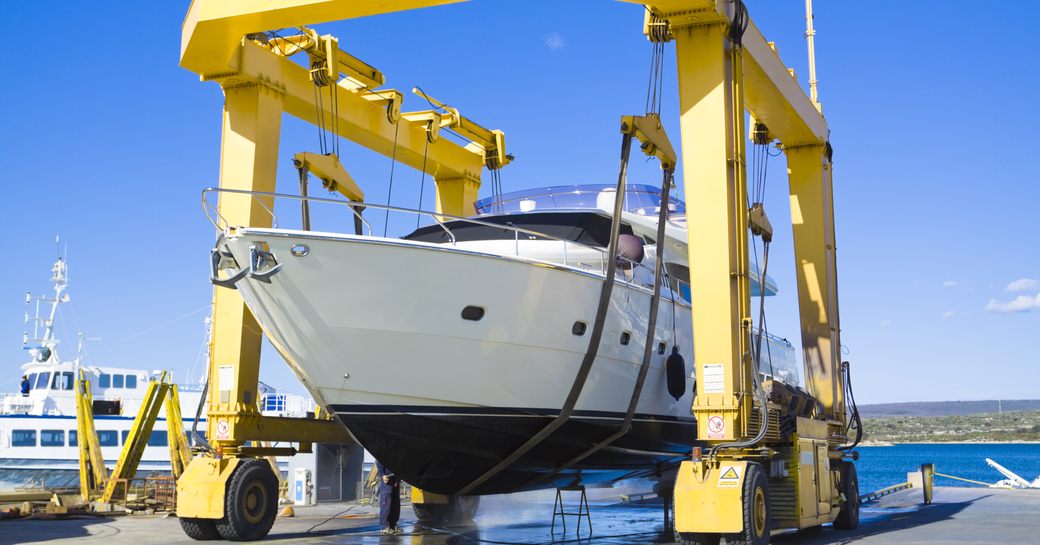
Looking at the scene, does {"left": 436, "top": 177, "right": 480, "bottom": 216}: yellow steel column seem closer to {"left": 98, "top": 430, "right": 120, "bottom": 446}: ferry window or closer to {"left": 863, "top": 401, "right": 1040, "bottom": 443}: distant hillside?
{"left": 98, "top": 430, "right": 120, "bottom": 446}: ferry window

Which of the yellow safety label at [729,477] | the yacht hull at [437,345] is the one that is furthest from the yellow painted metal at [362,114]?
the yellow safety label at [729,477]

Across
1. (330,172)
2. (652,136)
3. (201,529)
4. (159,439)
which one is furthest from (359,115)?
(159,439)

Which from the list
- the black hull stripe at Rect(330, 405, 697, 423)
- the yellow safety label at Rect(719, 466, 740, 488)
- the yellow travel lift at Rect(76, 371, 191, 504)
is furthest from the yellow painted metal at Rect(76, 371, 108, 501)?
the yellow safety label at Rect(719, 466, 740, 488)

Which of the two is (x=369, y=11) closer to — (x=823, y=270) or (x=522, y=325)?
(x=522, y=325)

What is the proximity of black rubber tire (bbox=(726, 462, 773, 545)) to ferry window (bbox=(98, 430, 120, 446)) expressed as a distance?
27.9m

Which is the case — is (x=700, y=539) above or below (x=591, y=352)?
below

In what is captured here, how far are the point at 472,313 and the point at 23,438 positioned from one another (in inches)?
1032

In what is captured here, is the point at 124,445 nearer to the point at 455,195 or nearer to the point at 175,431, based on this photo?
the point at 175,431

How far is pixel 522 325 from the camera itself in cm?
966

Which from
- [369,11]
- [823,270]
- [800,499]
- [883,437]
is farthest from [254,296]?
[883,437]

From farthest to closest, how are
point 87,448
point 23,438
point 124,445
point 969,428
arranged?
point 969,428
point 23,438
point 87,448
point 124,445

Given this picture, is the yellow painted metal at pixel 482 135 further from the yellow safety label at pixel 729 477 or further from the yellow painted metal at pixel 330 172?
the yellow safety label at pixel 729 477

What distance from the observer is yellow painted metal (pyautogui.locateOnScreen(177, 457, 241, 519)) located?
1048 cm

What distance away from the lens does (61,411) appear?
109ft
